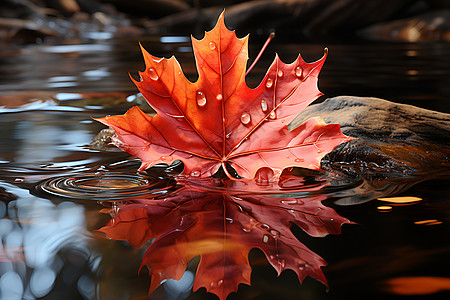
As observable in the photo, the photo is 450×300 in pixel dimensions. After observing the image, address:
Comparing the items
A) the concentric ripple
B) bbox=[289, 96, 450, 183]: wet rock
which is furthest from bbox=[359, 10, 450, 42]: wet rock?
the concentric ripple

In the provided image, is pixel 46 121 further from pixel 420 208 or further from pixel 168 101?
pixel 420 208

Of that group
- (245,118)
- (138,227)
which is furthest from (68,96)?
(138,227)

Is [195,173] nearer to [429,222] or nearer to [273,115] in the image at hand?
[273,115]

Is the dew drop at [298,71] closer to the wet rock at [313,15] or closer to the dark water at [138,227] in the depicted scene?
the dark water at [138,227]

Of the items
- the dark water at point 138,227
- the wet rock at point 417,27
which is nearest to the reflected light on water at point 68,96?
the dark water at point 138,227

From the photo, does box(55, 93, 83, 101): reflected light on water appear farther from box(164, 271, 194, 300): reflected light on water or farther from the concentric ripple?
box(164, 271, 194, 300): reflected light on water

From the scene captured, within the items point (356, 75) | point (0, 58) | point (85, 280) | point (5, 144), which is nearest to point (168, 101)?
point (85, 280)

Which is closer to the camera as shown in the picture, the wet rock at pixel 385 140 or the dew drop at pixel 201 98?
the dew drop at pixel 201 98
